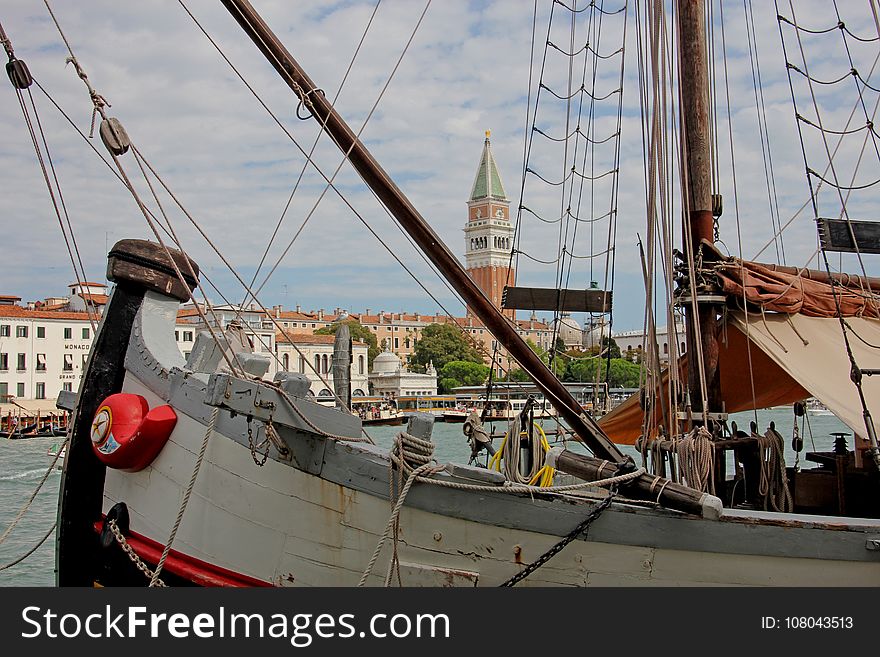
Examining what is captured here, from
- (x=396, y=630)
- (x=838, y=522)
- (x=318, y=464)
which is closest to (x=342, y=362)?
(x=318, y=464)

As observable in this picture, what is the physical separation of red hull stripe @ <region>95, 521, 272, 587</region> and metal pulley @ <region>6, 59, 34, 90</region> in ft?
10.4

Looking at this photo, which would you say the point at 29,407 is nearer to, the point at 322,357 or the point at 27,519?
the point at 322,357

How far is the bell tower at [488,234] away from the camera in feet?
372

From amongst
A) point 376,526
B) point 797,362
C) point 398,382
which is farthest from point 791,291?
point 398,382

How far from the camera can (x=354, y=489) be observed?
15.9ft

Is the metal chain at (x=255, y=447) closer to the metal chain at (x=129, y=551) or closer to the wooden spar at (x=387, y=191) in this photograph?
the metal chain at (x=129, y=551)

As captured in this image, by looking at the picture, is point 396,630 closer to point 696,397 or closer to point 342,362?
point 696,397

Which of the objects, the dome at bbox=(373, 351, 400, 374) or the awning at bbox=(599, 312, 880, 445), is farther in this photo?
the dome at bbox=(373, 351, 400, 374)

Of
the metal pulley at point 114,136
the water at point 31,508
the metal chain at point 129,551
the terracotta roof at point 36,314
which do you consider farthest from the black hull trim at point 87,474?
the terracotta roof at point 36,314

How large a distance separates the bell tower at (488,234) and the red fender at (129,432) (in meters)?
104

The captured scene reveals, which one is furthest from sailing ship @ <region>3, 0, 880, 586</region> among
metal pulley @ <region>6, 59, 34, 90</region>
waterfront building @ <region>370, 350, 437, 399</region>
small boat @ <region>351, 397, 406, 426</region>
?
waterfront building @ <region>370, 350, 437, 399</region>

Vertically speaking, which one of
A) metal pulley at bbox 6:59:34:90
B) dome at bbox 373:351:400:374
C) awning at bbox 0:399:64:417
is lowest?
metal pulley at bbox 6:59:34:90

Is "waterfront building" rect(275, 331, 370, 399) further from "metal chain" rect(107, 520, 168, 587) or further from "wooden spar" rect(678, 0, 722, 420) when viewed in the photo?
"metal chain" rect(107, 520, 168, 587)

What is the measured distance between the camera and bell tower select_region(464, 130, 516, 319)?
113250 millimetres
